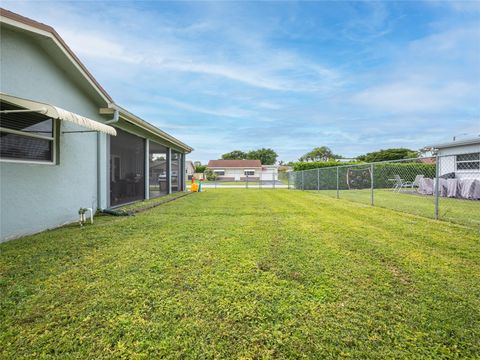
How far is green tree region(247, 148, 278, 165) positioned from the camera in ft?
215

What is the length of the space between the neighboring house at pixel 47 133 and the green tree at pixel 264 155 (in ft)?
192

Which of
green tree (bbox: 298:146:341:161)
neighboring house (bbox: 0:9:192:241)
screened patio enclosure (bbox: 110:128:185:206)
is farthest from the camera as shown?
green tree (bbox: 298:146:341:161)

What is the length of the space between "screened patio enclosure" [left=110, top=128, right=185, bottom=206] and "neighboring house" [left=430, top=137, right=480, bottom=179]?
1462cm

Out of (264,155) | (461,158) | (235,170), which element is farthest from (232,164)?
(461,158)

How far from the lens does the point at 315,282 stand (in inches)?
106

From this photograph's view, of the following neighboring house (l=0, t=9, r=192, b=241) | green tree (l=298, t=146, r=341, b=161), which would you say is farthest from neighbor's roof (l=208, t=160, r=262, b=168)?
neighboring house (l=0, t=9, r=192, b=241)

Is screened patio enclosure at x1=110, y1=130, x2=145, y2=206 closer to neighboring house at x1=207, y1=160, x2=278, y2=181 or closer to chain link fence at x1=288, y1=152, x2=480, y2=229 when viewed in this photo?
chain link fence at x1=288, y1=152, x2=480, y2=229

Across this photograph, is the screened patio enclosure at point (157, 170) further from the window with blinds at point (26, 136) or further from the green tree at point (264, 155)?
the green tree at point (264, 155)

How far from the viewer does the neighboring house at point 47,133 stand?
395cm

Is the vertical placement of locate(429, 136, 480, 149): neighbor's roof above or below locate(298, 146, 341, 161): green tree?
below

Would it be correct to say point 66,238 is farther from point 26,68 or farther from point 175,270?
point 26,68

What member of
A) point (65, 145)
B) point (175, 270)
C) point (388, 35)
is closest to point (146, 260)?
point (175, 270)

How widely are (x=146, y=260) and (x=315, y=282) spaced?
2177mm

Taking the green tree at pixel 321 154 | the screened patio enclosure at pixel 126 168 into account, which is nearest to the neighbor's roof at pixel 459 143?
the screened patio enclosure at pixel 126 168
